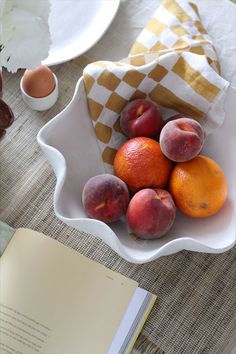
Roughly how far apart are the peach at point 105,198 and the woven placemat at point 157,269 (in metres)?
0.09

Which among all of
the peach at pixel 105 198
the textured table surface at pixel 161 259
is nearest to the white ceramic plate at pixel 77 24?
the textured table surface at pixel 161 259

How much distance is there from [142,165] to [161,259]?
5.5 inches

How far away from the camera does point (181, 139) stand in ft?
1.86

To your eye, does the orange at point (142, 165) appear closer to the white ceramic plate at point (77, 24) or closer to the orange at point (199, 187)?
the orange at point (199, 187)

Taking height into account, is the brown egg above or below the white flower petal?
below

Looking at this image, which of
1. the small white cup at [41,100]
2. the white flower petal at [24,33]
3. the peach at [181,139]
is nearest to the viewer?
the white flower petal at [24,33]

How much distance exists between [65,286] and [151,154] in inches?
8.0

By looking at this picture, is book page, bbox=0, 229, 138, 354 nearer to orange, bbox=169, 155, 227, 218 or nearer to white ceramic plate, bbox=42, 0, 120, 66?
orange, bbox=169, 155, 227, 218

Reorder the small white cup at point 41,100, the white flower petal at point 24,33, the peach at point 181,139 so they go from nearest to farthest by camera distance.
A: the white flower petal at point 24,33 → the peach at point 181,139 → the small white cup at point 41,100

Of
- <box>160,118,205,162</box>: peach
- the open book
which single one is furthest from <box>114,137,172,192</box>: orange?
the open book

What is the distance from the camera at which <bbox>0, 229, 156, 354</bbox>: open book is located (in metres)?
0.57

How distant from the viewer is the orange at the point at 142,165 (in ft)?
1.90

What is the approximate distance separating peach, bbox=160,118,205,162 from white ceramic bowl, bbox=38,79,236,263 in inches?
2.5

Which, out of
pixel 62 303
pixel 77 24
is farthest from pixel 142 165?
pixel 77 24
